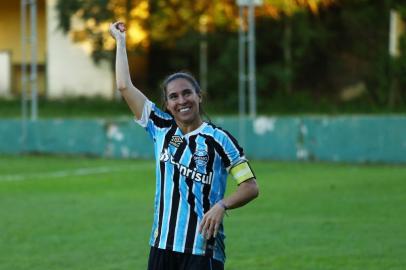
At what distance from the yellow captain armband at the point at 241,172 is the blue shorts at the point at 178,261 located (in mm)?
467

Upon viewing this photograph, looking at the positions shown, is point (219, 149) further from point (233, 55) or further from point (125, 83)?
point (233, 55)

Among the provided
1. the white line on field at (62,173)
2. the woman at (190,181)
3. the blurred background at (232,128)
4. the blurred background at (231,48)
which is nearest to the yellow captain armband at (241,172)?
the woman at (190,181)

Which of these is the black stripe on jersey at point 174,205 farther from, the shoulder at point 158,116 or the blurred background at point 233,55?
the blurred background at point 233,55

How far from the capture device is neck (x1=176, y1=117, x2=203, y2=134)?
19.9 feet

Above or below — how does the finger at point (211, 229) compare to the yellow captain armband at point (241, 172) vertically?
below

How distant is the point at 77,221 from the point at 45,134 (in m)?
14.6

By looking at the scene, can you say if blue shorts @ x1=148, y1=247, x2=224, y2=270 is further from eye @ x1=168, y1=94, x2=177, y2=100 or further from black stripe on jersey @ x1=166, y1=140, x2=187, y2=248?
eye @ x1=168, y1=94, x2=177, y2=100

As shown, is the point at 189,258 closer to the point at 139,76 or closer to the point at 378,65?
the point at 378,65

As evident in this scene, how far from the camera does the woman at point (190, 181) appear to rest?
601cm

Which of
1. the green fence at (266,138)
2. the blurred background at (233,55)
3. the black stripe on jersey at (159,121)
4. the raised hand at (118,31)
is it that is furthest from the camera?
the blurred background at (233,55)

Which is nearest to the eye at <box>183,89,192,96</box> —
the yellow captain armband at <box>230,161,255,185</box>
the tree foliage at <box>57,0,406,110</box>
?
the yellow captain armband at <box>230,161,255,185</box>

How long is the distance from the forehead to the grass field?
15.7ft

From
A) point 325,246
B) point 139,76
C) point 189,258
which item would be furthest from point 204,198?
point 139,76

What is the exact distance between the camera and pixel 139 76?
48.0 meters
